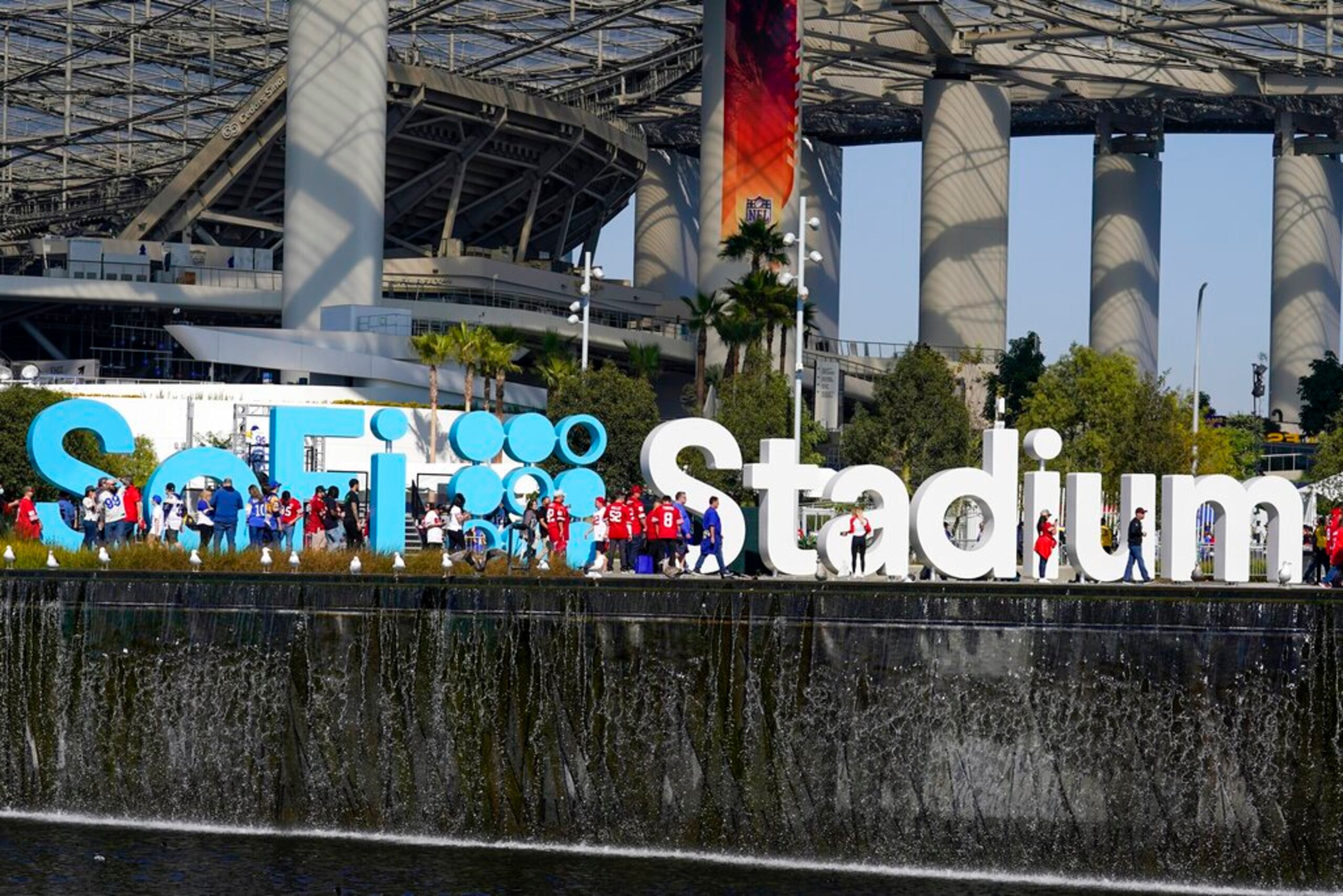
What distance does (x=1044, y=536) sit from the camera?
3541 cm

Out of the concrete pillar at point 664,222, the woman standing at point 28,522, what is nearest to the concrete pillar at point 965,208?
the concrete pillar at point 664,222

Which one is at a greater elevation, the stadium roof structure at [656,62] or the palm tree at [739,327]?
the stadium roof structure at [656,62]

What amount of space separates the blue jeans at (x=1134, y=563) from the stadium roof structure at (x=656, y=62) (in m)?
61.9

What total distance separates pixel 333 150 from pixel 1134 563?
57008 millimetres

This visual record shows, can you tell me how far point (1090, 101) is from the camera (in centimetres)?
11481

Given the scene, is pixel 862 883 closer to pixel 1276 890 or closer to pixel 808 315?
pixel 1276 890

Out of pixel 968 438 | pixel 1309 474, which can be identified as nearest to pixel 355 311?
pixel 968 438

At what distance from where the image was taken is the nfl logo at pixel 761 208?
90375mm

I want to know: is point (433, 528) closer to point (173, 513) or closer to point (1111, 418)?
point (173, 513)

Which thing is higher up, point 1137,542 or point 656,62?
point 656,62

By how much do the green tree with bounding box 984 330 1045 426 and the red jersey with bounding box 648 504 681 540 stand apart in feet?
194

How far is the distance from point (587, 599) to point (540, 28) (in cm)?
8438

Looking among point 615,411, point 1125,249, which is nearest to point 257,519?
point 615,411

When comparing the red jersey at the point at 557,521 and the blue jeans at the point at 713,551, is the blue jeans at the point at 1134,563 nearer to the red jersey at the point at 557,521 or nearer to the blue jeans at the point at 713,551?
the blue jeans at the point at 713,551
